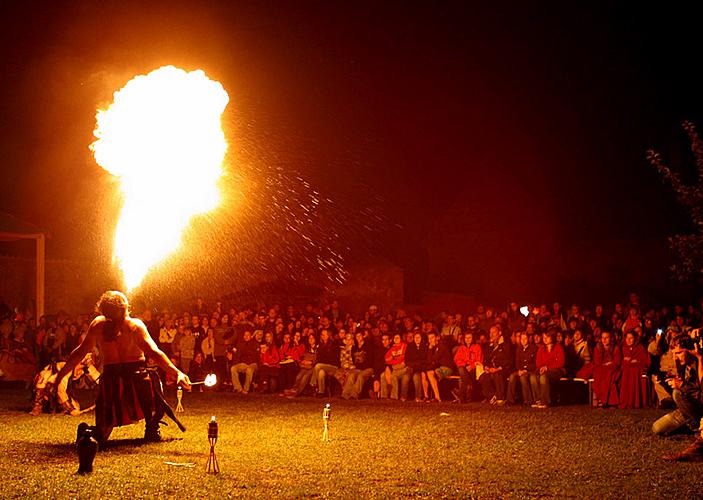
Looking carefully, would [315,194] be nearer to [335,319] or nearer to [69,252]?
[69,252]

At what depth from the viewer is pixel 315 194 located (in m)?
33.0

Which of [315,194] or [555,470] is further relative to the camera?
[315,194]

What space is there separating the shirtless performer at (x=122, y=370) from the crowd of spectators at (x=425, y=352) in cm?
740

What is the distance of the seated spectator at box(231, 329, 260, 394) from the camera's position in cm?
1956

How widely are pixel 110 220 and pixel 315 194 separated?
31.8 feet

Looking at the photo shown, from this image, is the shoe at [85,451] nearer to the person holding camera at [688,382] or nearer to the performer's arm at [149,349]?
the performer's arm at [149,349]

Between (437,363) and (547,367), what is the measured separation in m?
2.37

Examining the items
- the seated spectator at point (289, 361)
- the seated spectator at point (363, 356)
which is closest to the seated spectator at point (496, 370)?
the seated spectator at point (363, 356)

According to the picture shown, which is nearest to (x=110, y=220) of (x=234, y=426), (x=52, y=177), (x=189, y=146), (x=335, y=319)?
(x=52, y=177)

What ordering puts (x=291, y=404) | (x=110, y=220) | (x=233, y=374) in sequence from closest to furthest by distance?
(x=291, y=404) < (x=233, y=374) < (x=110, y=220)

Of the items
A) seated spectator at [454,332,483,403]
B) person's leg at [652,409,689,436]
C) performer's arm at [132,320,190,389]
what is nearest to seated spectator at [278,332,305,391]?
seated spectator at [454,332,483,403]

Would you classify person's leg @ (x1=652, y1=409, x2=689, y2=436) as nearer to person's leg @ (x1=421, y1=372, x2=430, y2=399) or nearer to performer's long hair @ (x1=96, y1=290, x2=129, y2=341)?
person's leg @ (x1=421, y1=372, x2=430, y2=399)

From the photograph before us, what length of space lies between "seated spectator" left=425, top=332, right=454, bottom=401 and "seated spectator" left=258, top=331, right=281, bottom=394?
372cm

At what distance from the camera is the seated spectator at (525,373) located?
1653cm
